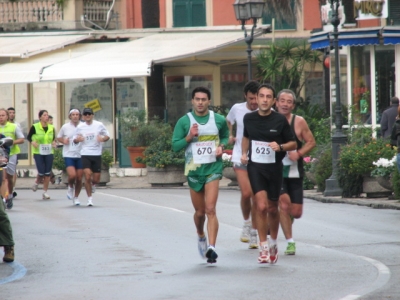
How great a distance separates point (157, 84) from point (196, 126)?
21.9 m

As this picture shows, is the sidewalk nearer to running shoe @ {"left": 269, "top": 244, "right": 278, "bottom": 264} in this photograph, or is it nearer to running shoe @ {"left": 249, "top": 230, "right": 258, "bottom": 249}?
running shoe @ {"left": 249, "top": 230, "right": 258, "bottom": 249}

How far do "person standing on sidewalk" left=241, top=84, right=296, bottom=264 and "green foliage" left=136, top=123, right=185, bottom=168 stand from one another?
16.3 meters

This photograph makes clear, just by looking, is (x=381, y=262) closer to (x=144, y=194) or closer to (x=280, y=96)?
(x=280, y=96)

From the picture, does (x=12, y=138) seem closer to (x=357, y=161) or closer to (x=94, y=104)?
(x=357, y=161)

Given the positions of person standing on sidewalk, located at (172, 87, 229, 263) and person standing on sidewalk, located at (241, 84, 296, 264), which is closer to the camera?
person standing on sidewalk, located at (241, 84, 296, 264)

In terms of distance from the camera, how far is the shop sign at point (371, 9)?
2873 cm

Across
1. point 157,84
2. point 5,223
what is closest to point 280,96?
point 5,223

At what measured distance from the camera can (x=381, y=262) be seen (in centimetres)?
1116

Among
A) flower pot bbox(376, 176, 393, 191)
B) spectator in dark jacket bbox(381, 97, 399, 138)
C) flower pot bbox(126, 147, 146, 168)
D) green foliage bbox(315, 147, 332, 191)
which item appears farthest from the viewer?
flower pot bbox(126, 147, 146, 168)

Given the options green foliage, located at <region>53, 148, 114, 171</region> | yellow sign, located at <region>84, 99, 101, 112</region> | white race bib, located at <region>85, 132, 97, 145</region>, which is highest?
yellow sign, located at <region>84, 99, 101, 112</region>

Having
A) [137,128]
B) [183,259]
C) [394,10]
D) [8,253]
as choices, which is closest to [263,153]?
[183,259]

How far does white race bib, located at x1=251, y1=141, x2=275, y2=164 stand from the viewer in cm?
1120

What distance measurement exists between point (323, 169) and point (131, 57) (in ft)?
32.3

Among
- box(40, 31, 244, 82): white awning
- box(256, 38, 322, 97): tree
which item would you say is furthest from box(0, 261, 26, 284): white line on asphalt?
box(256, 38, 322, 97): tree
